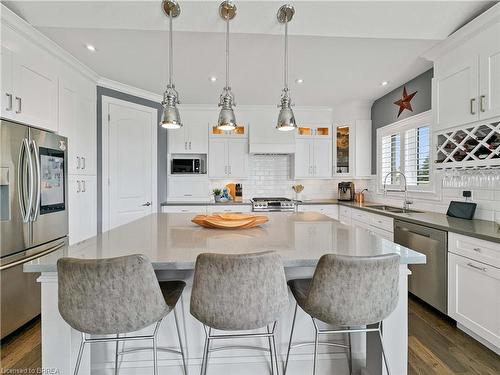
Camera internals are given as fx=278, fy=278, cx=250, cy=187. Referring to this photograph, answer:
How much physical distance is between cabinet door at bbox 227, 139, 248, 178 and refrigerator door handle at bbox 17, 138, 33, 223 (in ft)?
9.33

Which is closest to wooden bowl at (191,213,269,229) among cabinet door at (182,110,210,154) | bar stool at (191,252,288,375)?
bar stool at (191,252,288,375)

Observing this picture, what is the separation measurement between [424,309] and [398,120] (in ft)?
8.00

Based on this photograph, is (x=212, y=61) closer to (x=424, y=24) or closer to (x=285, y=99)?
(x=285, y=99)

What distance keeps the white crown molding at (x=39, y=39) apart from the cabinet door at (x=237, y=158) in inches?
87.5

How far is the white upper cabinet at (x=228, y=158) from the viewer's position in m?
4.65

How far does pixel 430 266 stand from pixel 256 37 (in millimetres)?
2570

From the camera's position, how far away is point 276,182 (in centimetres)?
506

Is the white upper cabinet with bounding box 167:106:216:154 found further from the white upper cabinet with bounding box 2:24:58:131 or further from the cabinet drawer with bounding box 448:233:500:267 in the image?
the cabinet drawer with bounding box 448:233:500:267

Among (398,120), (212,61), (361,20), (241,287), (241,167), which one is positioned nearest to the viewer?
(241,287)

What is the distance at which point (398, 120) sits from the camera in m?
3.85

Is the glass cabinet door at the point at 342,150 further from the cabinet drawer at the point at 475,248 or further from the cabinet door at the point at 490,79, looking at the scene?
the cabinet drawer at the point at 475,248

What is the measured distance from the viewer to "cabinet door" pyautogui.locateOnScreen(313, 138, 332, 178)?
189 inches

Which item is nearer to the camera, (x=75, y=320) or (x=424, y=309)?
(x=75, y=320)

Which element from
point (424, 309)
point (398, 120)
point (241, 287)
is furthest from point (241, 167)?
point (241, 287)
